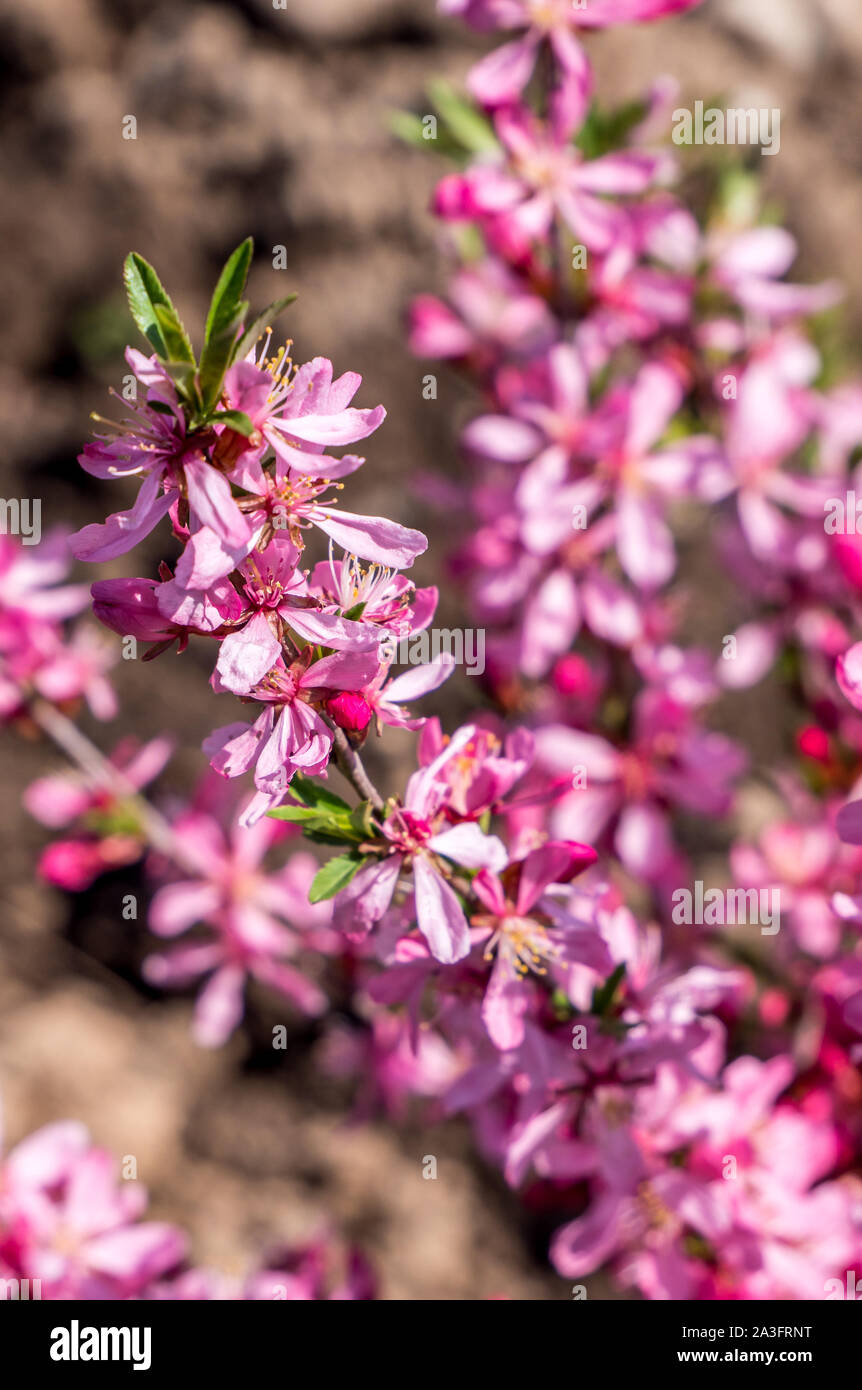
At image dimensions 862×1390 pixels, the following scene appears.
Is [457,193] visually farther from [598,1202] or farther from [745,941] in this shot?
[745,941]

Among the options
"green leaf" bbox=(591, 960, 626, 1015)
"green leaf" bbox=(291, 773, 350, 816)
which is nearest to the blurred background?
"green leaf" bbox=(591, 960, 626, 1015)

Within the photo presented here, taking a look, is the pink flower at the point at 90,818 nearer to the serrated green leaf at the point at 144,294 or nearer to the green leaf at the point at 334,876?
the green leaf at the point at 334,876

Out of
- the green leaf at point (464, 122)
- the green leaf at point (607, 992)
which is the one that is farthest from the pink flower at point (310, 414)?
the green leaf at point (464, 122)

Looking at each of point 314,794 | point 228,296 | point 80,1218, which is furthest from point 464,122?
point 80,1218

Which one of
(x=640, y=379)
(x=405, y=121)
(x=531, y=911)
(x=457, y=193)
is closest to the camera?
(x=531, y=911)

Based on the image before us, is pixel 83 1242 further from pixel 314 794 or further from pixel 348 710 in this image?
pixel 348 710

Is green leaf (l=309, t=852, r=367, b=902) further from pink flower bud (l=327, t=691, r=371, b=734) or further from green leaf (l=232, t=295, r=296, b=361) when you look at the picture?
green leaf (l=232, t=295, r=296, b=361)
